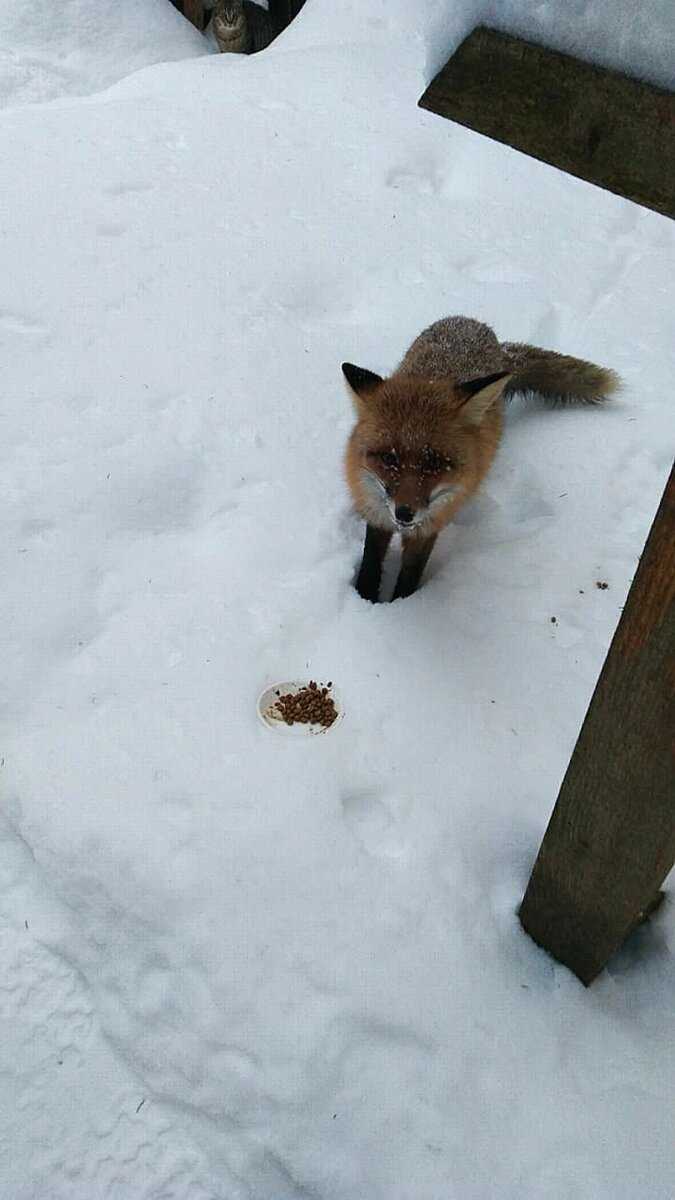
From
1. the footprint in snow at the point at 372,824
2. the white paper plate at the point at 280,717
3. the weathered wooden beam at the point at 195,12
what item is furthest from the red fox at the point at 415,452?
the weathered wooden beam at the point at 195,12

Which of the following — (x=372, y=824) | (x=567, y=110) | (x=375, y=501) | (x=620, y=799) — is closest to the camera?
(x=567, y=110)

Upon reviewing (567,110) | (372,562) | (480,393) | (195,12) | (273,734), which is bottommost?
(273,734)

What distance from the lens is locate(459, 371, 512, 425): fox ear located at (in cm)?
241

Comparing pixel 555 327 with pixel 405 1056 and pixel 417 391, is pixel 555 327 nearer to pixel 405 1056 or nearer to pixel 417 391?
pixel 417 391

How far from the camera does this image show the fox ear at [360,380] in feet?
8.14

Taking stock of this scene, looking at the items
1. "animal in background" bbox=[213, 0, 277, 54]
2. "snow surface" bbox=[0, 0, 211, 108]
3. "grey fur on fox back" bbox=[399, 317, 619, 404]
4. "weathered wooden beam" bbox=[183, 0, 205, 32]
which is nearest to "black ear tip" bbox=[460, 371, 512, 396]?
"grey fur on fox back" bbox=[399, 317, 619, 404]

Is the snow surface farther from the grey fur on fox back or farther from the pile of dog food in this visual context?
the pile of dog food

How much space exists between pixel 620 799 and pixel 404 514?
3.44 ft

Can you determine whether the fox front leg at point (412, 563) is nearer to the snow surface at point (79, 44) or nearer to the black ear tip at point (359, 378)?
the black ear tip at point (359, 378)

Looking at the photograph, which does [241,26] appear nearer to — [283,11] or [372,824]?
[283,11]

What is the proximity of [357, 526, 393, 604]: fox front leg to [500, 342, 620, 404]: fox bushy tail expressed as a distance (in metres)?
1.10

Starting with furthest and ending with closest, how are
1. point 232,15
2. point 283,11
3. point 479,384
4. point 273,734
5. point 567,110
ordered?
point 283,11 → point 232,15 → point 479,384 → point 273,734 → point 567,110

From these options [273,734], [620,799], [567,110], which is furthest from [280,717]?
[567,110]

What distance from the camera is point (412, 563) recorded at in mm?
2715
